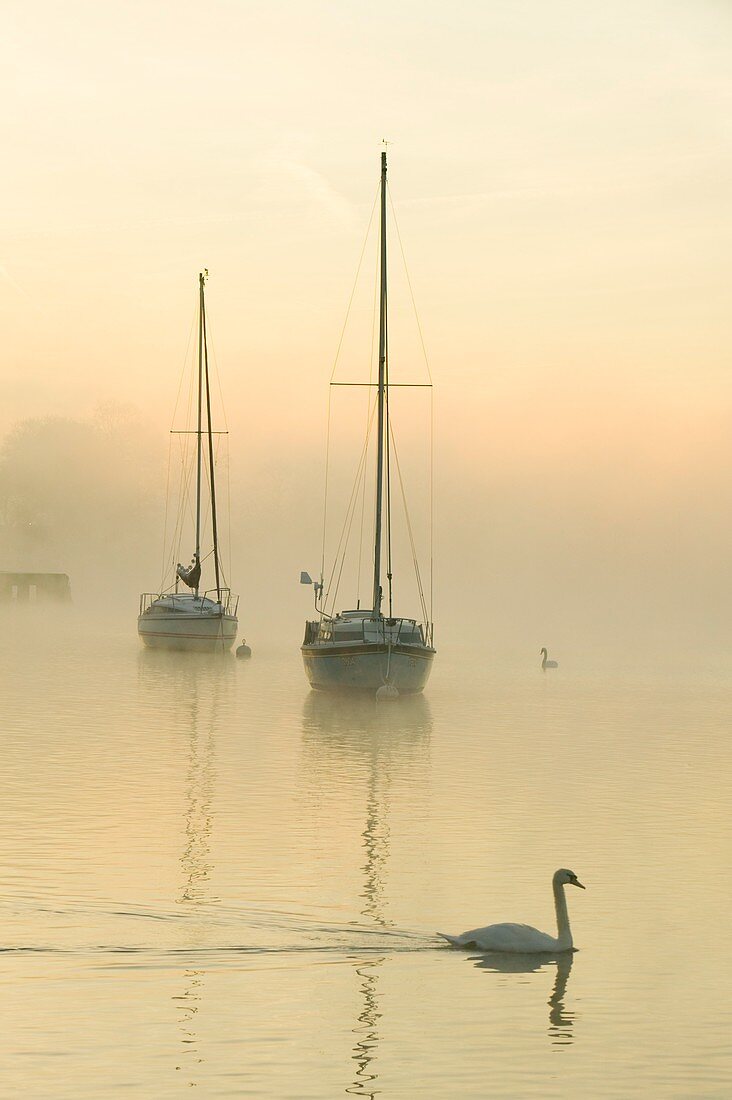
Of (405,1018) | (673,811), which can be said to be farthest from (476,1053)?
(673,811)

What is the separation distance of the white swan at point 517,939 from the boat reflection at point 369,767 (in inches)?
41.7

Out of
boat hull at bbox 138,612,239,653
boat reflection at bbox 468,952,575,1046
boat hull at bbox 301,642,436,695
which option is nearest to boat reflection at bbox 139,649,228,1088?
boat hull at bbox 138,612,239,653

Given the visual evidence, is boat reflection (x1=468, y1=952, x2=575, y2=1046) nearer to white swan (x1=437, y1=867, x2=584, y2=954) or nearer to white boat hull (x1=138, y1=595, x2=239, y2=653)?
white swan (x1=437, y1=867, x2=584, y2=954)

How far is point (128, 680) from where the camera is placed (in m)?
65.2

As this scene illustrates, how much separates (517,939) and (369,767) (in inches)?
768

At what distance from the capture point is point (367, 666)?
53.3 metres

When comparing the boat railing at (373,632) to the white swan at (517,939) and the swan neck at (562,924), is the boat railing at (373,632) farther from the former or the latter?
the white swan at (517,939)

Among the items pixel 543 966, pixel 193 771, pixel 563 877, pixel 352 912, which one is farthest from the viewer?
pixel 193 771

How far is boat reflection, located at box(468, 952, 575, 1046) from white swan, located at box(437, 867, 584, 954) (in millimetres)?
86

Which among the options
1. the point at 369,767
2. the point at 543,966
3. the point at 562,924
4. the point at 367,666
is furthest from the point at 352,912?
the point at 367,666

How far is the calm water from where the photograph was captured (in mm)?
14344

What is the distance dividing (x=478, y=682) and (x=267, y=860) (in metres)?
47.9

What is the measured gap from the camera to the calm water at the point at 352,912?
47.1ft

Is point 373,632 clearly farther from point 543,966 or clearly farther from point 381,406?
point 543,966
